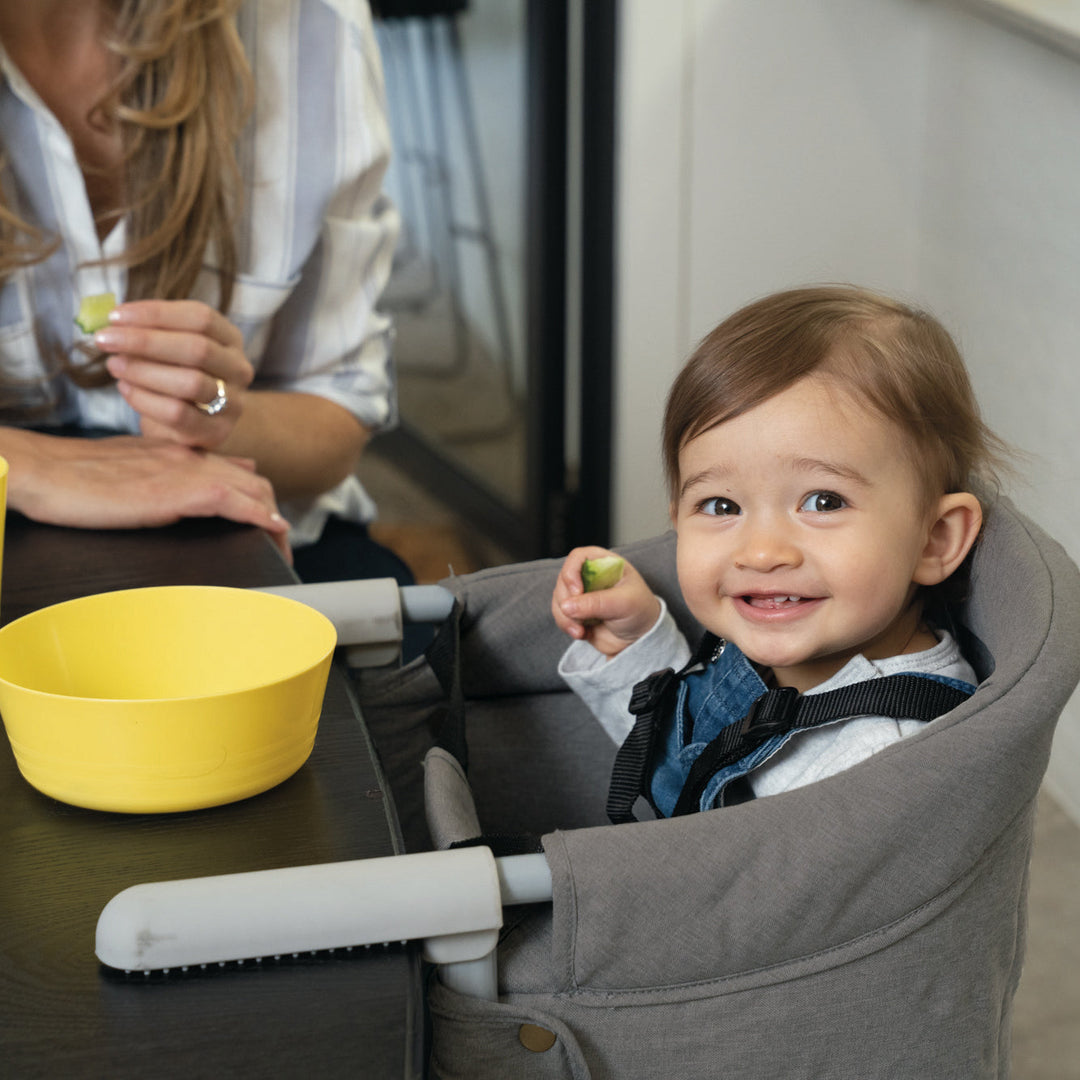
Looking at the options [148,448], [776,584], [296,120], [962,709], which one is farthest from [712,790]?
[296,120]

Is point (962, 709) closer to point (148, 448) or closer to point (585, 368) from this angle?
point (148, 448)

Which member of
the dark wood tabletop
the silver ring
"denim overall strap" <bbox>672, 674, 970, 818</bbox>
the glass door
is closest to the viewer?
the dark wood tabletop

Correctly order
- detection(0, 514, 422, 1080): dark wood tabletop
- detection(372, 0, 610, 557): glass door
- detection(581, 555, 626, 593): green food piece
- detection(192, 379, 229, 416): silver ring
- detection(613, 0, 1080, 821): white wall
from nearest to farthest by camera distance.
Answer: detection(0, 514, 422, 1080): dark wood tabletop, detection(581, 555, 626, 593): green food piece, detection(192, 379, 229, 416): silver ring, detection(613, 0, 1080, 821): white wall, detection(372, 0, 610, 557): glass door

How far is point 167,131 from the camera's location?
1097 mm

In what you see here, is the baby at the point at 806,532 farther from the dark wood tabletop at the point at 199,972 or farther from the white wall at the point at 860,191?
the white wall at the point at 860,191

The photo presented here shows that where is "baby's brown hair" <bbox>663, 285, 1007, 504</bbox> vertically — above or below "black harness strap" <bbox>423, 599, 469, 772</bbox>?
above

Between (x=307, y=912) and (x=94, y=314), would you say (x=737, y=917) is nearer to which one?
(x=307, y=912)

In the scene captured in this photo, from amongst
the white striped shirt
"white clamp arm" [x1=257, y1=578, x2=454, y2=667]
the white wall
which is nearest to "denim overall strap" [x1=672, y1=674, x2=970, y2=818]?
"white clamp arm" [x1=257, y1=578, x2=454, y2=667]

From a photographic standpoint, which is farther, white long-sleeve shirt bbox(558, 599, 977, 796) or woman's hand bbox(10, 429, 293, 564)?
woman's hand bbox(10, 429, 293, 564)

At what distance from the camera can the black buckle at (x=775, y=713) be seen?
31.5 inches

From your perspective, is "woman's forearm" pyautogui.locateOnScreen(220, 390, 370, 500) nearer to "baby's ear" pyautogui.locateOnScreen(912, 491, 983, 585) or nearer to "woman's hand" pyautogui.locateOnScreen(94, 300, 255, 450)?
"woman's hand" pyautogui.locateOnScreen(94, 300, 255, 450)

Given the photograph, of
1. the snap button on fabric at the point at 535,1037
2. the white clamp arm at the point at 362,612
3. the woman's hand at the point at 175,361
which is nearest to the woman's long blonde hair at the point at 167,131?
the woman's hand at the point at 175,361

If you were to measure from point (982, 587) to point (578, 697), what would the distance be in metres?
0.32

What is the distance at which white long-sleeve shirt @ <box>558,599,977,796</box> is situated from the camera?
2.58 feet
